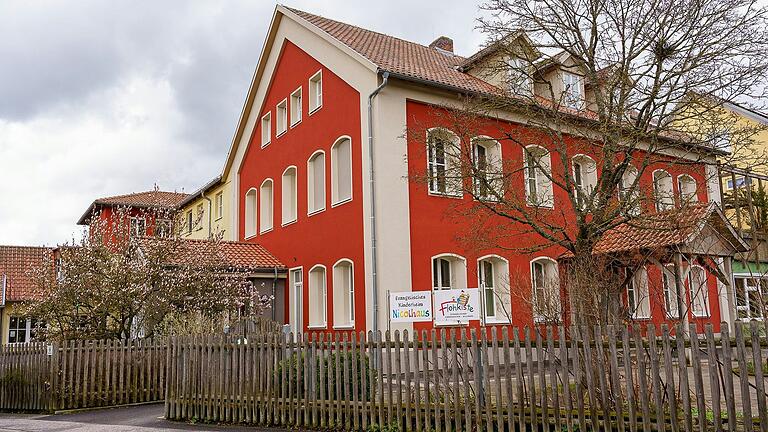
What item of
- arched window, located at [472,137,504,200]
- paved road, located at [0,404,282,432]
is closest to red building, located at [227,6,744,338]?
arched window, located at [472,137,504,200]

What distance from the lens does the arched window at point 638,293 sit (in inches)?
409

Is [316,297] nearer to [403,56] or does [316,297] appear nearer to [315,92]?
[315,92]

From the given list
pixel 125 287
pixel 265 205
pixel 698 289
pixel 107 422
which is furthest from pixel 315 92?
pixel 698 289

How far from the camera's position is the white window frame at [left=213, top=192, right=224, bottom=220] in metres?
29.0

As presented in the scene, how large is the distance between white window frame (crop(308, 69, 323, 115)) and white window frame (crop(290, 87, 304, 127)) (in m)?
0.92

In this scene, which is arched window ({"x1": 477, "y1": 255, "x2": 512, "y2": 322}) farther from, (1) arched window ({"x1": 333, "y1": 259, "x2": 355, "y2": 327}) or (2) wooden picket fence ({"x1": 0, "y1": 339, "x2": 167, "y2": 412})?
(2) wooden picket fence ({"x1": 0, "y1": 339, "x2": 167, "y2": 412})

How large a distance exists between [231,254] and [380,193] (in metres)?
6.48

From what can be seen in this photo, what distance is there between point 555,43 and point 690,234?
570 centimetres

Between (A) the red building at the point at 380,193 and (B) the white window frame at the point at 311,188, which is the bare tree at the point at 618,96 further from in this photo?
(B) the white window frame at the point at 311,188

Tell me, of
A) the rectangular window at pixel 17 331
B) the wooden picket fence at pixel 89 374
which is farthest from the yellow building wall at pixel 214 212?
the wooden picket fence at pixel 89 374

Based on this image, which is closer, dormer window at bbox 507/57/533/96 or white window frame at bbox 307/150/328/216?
dormer window at bbox 507/57/533/96

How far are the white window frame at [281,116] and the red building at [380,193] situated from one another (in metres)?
0.04

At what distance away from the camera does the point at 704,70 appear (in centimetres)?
1105

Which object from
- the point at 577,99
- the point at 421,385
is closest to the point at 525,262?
the point at 577,99
